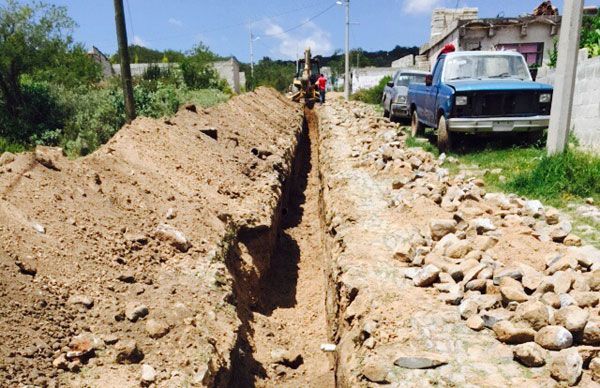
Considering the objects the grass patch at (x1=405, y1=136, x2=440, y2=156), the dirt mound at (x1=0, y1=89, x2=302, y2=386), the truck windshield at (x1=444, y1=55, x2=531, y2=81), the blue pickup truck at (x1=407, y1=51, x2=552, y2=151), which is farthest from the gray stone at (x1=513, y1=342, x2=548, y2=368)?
the truck windshield at (x1=444, y1=55, x2=531, y2=81)

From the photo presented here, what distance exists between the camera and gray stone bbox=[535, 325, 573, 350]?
293 cm

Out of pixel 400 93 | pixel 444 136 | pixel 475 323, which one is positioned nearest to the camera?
pixel 475 323

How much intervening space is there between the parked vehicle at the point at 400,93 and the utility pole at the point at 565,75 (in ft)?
25.5

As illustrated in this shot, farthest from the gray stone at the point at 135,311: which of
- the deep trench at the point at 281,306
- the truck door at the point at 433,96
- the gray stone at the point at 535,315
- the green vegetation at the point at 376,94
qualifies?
the green vegetation at the point at 376,94

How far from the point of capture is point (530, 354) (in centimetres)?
288

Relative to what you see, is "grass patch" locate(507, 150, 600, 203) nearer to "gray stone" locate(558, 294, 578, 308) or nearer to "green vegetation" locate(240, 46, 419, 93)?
"gray stone" locate(558, 294, 578, 308)

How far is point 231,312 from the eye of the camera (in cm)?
388

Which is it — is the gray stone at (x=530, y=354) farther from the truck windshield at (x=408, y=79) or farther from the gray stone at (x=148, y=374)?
the truck windshield at (x=408, y=79)

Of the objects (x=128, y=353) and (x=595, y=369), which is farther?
(x=128, y=353)

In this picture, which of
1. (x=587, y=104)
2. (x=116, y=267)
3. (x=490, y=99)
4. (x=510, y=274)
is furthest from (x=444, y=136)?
(x=116, y=267)

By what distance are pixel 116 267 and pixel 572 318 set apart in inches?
125

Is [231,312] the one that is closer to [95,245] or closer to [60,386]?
[95,245]

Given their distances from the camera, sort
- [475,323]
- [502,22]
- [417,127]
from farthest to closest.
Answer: [502,22] < [417,127] < [475,323]

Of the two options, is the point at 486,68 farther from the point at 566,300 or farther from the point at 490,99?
the point at 566,300
